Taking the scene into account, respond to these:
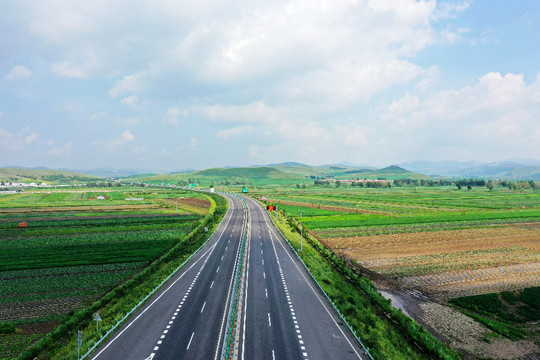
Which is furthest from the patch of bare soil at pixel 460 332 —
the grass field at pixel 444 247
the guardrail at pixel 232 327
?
the guardrail at pixel 232 327

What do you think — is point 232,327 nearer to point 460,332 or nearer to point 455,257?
point 460,332

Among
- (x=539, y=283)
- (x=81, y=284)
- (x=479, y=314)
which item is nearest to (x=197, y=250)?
(x=81, y=284)

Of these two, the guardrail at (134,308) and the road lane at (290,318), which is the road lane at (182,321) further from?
the road lane at (290,318)

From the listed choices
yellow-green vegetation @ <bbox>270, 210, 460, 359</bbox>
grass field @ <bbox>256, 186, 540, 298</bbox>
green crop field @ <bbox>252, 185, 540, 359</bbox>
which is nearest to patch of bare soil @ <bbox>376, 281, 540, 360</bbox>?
green crop field @ <bbox>252, 185, 540, 359</bbox>

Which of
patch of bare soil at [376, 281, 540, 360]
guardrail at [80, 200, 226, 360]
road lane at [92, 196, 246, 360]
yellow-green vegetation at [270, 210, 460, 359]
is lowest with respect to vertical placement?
patch of bare soil at [376, 281, 540, 360]

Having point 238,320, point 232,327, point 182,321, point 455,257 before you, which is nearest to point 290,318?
point 238,320

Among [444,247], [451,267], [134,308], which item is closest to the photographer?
[134,308]

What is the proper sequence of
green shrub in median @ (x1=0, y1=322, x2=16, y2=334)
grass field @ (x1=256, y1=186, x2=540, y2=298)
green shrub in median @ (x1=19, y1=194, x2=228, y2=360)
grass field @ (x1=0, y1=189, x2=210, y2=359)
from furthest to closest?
grass field @ (x1=256, y1=186, x2=540, y2=298) → grass field @ (x1=0, y1=189, x2=210, y2=359) → green shrub in median @ (x1=0, y1=322, x2=16, y2=334) → green shrub in median @ (x1=19, y1=194, x2=228, y2=360)

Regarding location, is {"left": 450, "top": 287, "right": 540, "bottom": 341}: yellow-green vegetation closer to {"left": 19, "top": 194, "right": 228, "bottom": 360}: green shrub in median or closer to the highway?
the highway
